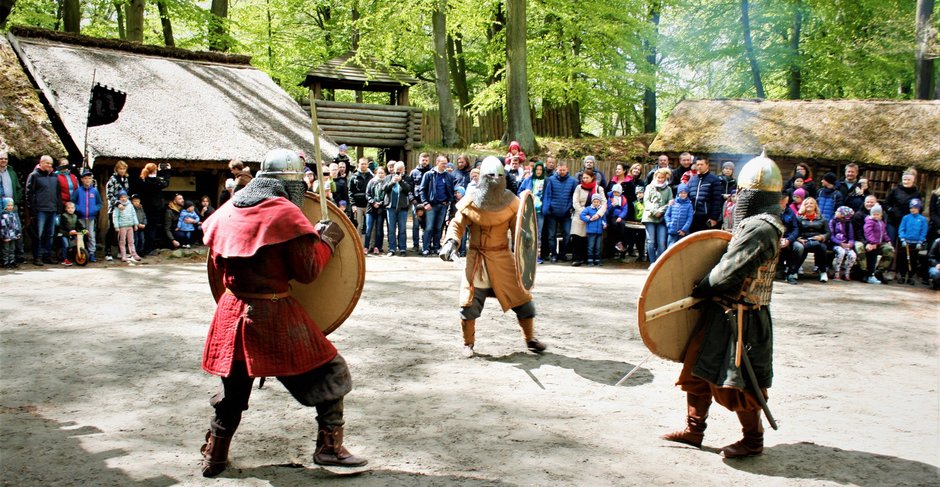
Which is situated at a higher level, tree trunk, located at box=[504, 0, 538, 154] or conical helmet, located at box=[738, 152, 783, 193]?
tree trunk, located at box=[504, 0, 538, 154]

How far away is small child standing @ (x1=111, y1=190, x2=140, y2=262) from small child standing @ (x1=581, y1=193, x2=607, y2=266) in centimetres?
676

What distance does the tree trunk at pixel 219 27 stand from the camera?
2041 cm

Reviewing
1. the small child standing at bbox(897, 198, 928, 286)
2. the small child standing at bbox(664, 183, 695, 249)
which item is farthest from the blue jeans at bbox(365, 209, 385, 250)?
the small child standing at bbox(897, 198, 928, 286)

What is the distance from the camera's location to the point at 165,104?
14.5m

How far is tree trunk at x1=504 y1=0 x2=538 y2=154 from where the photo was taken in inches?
708

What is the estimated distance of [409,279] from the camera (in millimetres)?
10234

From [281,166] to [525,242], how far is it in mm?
2904

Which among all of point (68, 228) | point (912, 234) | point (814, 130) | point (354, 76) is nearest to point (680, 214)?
point (912, 234)

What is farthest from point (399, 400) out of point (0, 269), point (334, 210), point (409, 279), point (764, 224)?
point (0, 269)

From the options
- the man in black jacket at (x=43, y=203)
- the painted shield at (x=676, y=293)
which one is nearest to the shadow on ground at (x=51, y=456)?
the painted shield at (x=676, y=293)

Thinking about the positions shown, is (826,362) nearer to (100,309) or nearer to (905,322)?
(905,322)

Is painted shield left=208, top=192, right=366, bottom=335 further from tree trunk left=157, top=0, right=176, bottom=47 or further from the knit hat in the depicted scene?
tree trunk left=157, top=0, right=176, bottom=47

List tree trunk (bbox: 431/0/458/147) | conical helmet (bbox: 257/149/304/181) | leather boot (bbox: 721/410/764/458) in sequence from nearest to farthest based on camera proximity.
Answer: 1. conical helmet (bbox: 257/149/304/181)
2. leather boot (bbox: 721/410/764/458)
3. tree trunk (bbox: 431/0/458/147)

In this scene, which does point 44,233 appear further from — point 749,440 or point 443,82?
point 443,82
